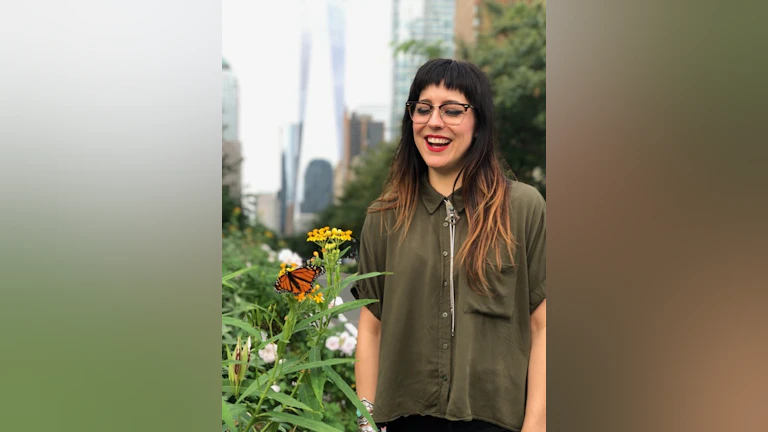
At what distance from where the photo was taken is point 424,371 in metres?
1.79

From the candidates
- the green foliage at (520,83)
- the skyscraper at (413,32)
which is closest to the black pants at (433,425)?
the skyscraper at (413,32)

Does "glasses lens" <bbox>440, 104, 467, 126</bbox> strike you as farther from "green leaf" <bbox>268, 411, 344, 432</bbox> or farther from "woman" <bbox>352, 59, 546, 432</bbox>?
"green leaf" <bbox>268, 411, 344, 432</bbox>

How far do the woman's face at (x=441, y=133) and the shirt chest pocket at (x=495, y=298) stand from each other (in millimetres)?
289

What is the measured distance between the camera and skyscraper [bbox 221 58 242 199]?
4.90 metres

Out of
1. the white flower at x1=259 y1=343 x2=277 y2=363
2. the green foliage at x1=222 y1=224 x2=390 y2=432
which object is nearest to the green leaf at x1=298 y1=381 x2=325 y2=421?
the green foliage at x1=222 y1=224 x2=390 y2=432

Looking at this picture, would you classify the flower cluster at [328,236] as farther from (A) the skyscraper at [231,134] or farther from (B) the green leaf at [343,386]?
(A) the skyscraper at [231,134]

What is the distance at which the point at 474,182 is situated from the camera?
182cm

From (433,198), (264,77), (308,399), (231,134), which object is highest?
(264,77)

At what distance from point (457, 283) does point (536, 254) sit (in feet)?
0.66

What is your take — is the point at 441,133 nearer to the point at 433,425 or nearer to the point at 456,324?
the point at 456,324

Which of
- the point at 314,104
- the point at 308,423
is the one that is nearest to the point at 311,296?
the point at 308,423
